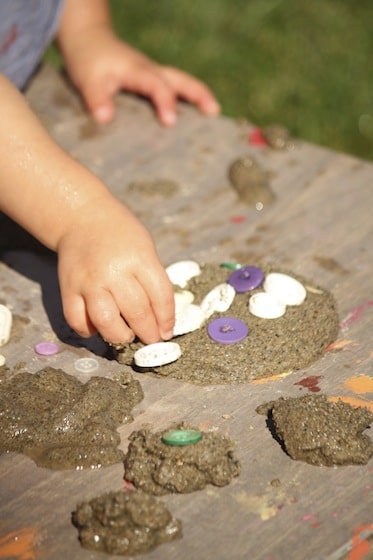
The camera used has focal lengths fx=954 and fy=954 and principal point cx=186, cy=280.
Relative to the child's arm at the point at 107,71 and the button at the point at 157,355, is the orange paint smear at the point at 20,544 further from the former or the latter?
the child's arm at the point at 107,71

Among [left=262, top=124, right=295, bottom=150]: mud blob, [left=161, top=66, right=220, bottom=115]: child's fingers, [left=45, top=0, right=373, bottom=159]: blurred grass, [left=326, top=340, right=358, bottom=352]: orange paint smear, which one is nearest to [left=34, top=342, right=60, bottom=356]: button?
[left=326, top=340, right=358, bottom=352]: orange paint smear

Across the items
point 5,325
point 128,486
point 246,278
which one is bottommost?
point 5,325

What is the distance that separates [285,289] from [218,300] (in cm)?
11

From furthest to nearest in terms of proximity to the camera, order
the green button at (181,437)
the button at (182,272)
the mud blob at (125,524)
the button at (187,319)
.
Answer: the button at (182,272), the button at (187,319), the green button at (181,437), the mud blob at (125,524)

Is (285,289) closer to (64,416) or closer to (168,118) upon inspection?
(64,416)

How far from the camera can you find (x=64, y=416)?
1.26 meters

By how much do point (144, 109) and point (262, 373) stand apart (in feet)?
3.17

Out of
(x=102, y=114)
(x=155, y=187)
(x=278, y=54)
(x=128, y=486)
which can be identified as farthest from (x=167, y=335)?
(x=278, y=54)

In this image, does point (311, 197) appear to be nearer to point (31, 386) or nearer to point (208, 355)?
point (208, 355)

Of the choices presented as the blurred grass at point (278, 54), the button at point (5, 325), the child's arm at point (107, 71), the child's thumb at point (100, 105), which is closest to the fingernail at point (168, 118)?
the child's arm at point (107, 71)

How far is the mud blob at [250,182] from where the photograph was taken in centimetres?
180

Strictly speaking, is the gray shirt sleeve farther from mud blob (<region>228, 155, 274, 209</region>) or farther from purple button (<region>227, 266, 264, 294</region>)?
purple button (<region>227, 266, 264, 294</region>)

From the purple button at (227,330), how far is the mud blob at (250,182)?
1.38ft

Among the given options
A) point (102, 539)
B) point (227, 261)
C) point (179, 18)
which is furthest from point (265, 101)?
point (102, 539)
